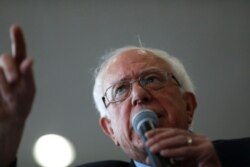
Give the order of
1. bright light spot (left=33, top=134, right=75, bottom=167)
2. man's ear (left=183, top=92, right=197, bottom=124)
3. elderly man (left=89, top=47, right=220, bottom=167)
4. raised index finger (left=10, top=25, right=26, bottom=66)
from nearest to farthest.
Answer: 1. raised index finger (left=10, top=25, right=26, bottom=66)
2. elderly man (left=89, top=47, right=220, bottom=167)
3. man's ear (left=183, top=92, right=197, bottom=124)
4. bright light spot (left=33, top=134, right=75, bottom=167)

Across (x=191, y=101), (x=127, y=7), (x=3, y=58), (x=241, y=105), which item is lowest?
(x=241, y=105)

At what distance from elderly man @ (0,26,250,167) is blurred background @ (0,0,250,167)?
88 cm

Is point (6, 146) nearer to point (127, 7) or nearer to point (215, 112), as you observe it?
point (127, 7)

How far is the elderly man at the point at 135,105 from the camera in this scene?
32.3 inches

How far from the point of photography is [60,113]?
2531 millimetres

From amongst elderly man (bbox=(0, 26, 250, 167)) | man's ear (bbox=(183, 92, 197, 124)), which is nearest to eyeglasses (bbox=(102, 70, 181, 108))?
elderly man (bbox=(0, 26, 250, 167))

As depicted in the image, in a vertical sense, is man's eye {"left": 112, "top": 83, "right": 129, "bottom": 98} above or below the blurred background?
below

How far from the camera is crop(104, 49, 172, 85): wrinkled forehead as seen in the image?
138 centimetres

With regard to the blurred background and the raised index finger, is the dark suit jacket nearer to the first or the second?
the raised index finger

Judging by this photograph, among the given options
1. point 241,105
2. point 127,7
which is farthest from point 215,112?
point 127,7

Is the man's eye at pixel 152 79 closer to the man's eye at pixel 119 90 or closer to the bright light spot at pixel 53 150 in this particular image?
the man's eye at pixel 119 90

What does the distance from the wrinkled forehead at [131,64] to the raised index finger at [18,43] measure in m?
0.60

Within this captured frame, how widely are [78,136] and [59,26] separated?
2.43ft

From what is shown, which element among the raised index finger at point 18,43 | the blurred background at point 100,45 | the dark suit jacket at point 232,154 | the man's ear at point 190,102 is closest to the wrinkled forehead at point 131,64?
the man's ear at point 190,102
